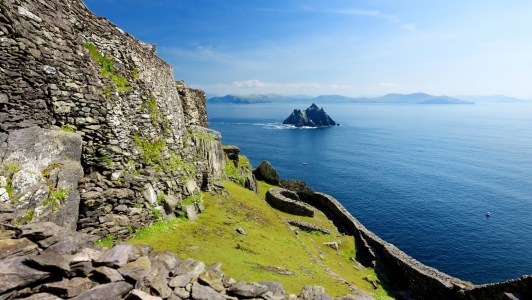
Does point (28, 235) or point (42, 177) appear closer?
point (28, 235)

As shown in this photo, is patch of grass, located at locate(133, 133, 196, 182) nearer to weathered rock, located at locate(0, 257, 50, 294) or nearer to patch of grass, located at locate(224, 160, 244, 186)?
weathered rock, located at locate(0, 257, 50, 294)

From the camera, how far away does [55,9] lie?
16.2 meters

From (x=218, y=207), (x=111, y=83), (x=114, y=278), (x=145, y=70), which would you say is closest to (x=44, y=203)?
(x=114, y=278)

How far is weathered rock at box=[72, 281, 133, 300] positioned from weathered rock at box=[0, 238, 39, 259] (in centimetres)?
214

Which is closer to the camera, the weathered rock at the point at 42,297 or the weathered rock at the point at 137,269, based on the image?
the weathered rock at the point at 42,297

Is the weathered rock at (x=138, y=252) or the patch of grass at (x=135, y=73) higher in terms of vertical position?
the patch of grass at (x=135, y=73)

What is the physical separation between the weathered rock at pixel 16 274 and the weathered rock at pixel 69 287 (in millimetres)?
365

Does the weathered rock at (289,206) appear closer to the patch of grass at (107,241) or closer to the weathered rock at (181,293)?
the patch of grass at (107,241)

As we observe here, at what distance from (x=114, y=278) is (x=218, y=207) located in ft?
63.4

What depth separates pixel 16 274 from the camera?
24.8 ft

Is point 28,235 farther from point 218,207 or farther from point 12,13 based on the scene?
point 218,207

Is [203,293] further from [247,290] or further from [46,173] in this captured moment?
[46,173]

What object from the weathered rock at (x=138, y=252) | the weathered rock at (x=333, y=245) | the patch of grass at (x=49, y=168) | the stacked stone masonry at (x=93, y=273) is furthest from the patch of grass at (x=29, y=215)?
the weathered rock at (x=333, y=245)

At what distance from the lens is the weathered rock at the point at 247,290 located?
10672mm
